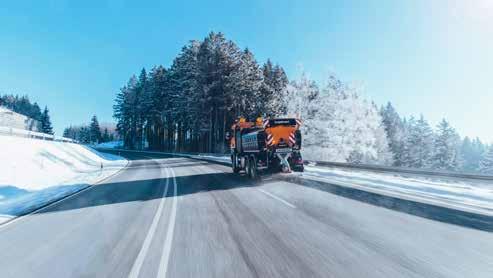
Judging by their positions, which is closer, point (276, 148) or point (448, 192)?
point (448, 192)

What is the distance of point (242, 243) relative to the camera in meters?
4.89

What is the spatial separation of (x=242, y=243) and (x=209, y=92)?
121ft

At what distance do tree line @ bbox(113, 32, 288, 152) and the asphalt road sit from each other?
1299 inches

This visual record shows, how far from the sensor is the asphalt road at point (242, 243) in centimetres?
386

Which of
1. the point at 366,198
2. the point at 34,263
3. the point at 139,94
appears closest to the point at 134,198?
the point at 34,263

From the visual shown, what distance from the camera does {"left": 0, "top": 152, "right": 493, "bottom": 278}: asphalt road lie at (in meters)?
3.86

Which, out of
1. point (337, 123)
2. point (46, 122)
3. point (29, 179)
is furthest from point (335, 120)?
point (46, 122)

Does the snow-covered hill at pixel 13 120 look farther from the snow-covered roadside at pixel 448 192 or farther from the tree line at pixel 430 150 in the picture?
the tree line at pixel 430 150

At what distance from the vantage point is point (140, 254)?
4539mm

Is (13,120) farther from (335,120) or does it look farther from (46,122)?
(335,120)

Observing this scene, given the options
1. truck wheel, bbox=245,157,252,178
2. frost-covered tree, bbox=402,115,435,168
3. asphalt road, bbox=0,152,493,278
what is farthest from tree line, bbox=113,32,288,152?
asphalt road, bbox=0,152,493,278

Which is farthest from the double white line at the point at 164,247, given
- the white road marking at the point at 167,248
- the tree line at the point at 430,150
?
the tree line at the point at 430,150

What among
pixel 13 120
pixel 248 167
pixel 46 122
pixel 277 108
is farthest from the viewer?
pixel 46 122

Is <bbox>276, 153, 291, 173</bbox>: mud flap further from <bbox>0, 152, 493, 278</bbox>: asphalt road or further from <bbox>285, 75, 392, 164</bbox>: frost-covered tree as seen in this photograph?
<bbox>285, 75, 392, 164</bbox>: frost-covered tree
